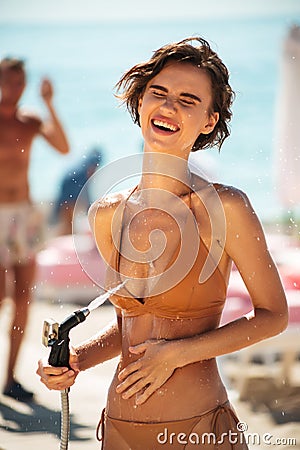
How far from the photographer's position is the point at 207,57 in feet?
6.55

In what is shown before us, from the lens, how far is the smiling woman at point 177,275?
1899 mm

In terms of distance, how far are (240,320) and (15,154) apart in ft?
10.6

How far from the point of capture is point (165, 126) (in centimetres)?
196

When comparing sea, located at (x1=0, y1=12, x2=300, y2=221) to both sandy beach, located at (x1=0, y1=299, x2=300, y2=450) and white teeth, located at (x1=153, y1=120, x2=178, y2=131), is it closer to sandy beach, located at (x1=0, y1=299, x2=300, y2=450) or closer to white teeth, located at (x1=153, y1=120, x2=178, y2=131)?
sandy beach, located at (x1=0, y1=299, x2=300, y2=450)

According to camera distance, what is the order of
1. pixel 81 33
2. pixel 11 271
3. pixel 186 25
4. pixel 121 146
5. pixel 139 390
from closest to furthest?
pixel 139 390
pixel 11 271
pixel 186 25
pixel 81 33
pixel 121 146

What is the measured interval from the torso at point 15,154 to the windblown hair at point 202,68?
9.31ft

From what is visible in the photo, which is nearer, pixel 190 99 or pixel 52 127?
pixel 190 99

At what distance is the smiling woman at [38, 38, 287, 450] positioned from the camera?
1899 mm

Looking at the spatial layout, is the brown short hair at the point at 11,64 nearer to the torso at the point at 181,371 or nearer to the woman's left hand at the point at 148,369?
the torso at the point at 181,371

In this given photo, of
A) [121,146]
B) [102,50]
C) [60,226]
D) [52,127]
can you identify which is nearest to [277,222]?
[60,226]

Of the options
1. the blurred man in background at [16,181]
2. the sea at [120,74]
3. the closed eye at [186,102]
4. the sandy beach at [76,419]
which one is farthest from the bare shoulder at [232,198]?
the sea at [120,74]

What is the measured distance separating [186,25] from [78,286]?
8.76 m

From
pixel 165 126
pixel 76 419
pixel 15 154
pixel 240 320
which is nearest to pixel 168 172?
pixel 165 126

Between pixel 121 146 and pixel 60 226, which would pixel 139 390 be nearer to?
pixel 60 226
